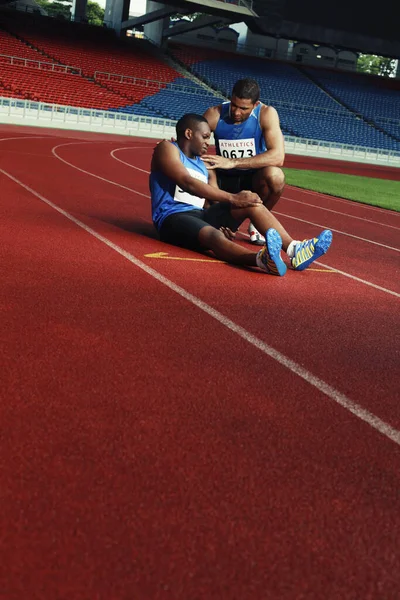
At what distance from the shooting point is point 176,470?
2645mm

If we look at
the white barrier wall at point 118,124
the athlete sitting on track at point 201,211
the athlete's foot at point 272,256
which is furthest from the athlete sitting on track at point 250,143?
the white barrier wall at point 118,124

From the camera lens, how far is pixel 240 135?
25.7 ft

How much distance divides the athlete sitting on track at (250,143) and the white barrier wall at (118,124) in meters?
24.3

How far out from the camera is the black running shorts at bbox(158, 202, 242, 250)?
6867 mm

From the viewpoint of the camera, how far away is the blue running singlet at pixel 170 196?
707cm

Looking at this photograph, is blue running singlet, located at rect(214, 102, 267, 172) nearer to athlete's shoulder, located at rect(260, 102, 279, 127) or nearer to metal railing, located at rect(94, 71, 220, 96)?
athlete's shoulder, located at rect(260, 102, 279, 127)

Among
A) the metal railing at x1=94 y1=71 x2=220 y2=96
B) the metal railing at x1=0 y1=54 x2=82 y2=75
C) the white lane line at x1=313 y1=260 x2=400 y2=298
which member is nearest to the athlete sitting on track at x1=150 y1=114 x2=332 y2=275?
the white lane line at x1=313 y1=260 x2=400 y2=298

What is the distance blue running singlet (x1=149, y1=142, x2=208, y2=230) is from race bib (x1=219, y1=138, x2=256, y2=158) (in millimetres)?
829

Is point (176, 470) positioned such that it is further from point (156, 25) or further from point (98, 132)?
point (156, 25)

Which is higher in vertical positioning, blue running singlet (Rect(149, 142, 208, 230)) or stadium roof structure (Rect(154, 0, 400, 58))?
stadium roof structure (Rect(154, 0, 400, 58))

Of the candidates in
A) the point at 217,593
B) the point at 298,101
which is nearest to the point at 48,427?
the point at 217,593

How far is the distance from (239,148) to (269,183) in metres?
0.54

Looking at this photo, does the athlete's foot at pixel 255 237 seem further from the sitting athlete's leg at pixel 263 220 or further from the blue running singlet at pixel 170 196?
the sitting athlete's leg at pixel 263 220

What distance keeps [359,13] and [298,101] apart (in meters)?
7.03
